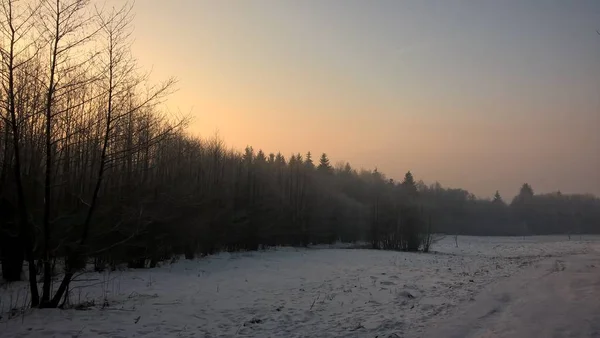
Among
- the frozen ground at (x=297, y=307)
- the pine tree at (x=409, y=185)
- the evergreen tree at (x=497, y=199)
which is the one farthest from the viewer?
the evergreen tree at (x=497, y=199)

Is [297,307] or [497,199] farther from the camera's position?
[497,199]

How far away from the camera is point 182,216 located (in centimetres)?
3000

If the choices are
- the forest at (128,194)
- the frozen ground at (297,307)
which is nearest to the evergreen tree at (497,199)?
Answer: the forest at (128,194)

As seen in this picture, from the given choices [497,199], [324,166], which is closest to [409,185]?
[324,166]

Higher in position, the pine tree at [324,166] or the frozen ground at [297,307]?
the pine tree at [324,166]

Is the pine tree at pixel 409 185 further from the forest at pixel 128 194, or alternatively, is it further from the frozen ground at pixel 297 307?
the frozen ground at pixel 297 307

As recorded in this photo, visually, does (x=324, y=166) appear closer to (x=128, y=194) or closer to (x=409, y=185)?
(x=409, y=185)

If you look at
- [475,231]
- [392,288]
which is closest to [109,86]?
[392,288]

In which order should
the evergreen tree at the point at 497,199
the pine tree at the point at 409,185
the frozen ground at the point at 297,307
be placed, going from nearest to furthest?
the frozen ground at the point at 297,307 < the pine tree at the point at 409,185 < the evergreen tree at the point at 497,199

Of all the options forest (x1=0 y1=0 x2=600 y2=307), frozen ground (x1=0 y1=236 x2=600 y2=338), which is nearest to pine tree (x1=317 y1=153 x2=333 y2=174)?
forest (x1=0 y1=0 x2=600 y2=307)

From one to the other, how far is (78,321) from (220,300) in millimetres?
4778

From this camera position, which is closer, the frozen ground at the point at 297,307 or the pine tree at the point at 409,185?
the frozen ground at the point at 297,307

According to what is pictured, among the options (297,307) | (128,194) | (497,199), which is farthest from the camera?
(497,199)

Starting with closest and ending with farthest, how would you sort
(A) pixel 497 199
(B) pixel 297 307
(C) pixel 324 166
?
1. (B) pixel 297 307
2. (C) pixel 324 166
3. (A) pixel 497 199
